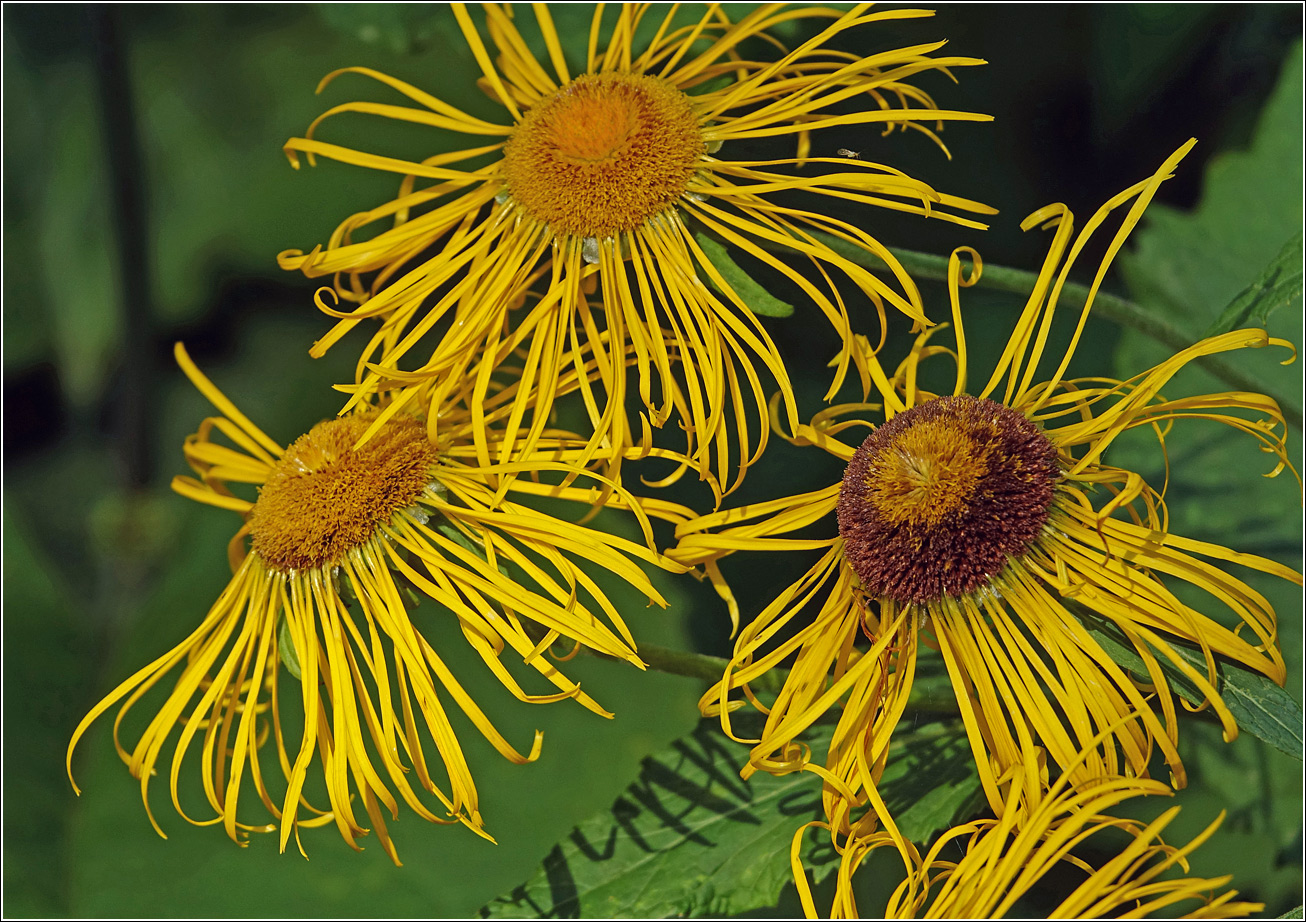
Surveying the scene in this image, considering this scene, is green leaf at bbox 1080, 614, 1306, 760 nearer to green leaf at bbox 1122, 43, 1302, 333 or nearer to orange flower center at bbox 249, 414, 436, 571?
orange flower center at bbox 249, 414, 436, 571

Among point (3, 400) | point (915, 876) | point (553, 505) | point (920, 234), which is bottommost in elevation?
point (915, 876)

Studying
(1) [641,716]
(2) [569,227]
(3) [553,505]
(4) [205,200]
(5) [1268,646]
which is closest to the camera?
(5) [1268,646]

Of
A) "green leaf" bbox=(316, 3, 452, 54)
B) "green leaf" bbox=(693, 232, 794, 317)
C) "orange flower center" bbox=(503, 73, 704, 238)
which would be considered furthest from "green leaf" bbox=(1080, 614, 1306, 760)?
"green leaf" bbox=(316, 3, 452, 54)

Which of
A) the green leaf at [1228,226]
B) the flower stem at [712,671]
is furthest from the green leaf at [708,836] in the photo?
the green leaf at [1228,226]

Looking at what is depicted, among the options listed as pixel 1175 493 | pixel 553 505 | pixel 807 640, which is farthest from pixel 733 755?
pixel 1175 493

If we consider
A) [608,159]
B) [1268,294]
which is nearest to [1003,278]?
[1268,294]

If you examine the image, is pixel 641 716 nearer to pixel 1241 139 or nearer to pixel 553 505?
pixel 553 505

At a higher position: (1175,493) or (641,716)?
(1175,493)

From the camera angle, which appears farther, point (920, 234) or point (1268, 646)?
point (920, 234)
